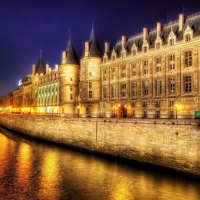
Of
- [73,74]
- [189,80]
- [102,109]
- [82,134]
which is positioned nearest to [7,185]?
[82,134]

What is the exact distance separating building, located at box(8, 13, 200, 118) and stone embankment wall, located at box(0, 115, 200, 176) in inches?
115

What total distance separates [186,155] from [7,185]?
52.1ft

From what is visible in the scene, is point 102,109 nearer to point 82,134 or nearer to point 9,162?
point 82,134

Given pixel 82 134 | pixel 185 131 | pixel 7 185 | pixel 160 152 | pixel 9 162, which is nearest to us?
pixel 7 185

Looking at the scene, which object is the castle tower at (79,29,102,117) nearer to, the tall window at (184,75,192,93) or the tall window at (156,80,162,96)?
the tall window at (156,80,162,96)

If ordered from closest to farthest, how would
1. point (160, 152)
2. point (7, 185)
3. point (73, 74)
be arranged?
point (7, 185), point (160, 152), point (73, 74)

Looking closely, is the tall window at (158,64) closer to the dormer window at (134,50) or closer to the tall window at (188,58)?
the tall window at (188,58)

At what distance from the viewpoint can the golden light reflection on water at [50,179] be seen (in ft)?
81.4

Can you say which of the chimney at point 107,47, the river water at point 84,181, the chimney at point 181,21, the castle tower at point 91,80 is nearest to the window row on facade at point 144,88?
the castle tower at point 91,80

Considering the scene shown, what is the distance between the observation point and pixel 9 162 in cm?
3688

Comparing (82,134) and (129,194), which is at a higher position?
(82,134)

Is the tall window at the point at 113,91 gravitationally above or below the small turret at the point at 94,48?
below

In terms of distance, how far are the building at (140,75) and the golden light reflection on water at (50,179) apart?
38.2 feet

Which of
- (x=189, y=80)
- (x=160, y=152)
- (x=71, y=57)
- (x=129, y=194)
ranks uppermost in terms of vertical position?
(x=71, y=57)
